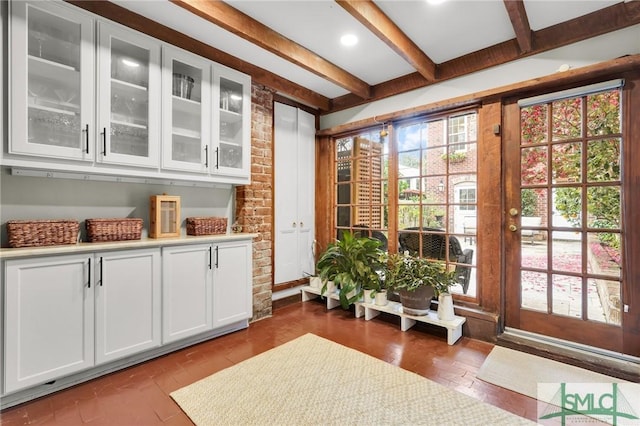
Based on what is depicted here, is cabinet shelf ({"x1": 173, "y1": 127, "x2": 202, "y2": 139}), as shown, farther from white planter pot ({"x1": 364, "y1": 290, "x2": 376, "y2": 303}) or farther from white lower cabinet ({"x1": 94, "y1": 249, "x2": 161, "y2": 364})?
white planter pot ({"x1": 364, "y1": 290, "x2": 376, "y2": 303})

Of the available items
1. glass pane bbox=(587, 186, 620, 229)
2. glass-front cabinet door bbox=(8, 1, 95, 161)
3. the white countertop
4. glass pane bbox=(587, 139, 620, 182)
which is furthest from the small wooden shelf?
glass-front cabinet door bbox=(8, 1, 95, 161)

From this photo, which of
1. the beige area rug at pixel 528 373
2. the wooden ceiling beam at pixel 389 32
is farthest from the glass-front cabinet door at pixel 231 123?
the beige area rug at pixel 528 373

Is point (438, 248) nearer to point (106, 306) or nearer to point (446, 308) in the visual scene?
point (446, 308)

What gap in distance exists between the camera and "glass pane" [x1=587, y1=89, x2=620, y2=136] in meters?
2.24

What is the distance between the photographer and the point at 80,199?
88.1 inches

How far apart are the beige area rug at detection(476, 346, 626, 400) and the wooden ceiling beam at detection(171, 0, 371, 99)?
2.94 m

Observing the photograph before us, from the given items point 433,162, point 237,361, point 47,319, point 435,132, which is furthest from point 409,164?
point 47,319

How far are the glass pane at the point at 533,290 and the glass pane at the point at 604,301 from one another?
0.29 meters

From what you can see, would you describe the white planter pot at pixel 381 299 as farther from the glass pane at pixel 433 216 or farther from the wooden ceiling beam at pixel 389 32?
the wooden ceiling beam at pixel 389 32

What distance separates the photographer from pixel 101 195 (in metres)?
2.34

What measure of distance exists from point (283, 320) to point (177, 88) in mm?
2467

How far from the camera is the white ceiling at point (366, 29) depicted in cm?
215

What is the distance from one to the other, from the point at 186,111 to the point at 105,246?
4.22 feet

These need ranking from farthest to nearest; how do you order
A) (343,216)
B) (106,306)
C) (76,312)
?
1. (343,216)
2. (106,306)
3. (76,312)
